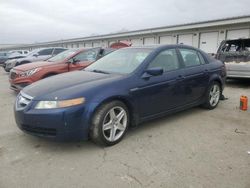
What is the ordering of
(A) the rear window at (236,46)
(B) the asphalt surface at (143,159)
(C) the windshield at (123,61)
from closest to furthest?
(B) the asphalt surface at (143,159) → (C) the windshield at (123,61) → (A) the rear window at (236,46)

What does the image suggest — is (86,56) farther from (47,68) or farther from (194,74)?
(194,74)

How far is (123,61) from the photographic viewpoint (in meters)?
4.45

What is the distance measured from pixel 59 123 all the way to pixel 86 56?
17.0 feet

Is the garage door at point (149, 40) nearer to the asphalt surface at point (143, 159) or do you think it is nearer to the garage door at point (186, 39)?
the garage door at point (186, 39)

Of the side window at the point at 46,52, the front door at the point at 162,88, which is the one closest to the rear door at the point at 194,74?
the front door at the point at 162,88

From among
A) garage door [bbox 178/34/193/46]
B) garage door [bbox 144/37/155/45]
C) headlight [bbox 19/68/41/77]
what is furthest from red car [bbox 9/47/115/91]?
garage door [bbox 144/37/155/45]

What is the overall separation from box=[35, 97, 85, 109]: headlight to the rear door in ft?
7.37

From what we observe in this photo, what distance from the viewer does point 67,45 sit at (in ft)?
157

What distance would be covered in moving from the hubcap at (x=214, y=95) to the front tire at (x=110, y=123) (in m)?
2.59

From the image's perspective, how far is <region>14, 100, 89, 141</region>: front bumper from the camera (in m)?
3.18

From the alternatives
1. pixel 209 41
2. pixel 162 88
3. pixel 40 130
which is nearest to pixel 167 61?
pixel 162 88

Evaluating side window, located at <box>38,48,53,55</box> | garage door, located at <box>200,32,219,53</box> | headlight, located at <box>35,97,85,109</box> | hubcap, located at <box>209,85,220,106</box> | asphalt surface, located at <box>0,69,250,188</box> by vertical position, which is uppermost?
garage door, located at <box>200,32,219,53</box>

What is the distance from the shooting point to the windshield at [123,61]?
4168 mm

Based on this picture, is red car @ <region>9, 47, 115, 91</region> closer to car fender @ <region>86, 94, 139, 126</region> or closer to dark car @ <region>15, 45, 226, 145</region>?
dark car @ <region>15, 45, 226, 145</region>
